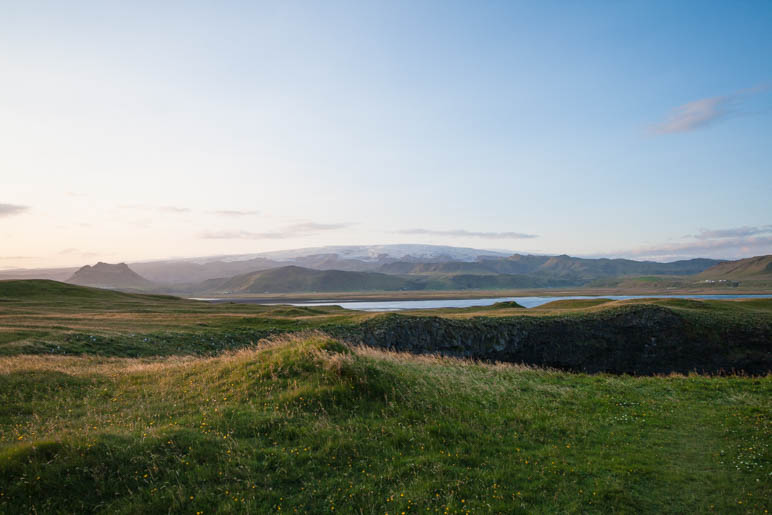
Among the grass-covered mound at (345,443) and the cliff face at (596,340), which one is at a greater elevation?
the grass-covered mound at (345,443)

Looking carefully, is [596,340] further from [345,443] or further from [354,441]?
[345,443]

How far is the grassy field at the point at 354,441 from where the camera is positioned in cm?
759

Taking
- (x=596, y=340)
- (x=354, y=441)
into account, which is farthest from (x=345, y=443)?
(x=596, y=340)

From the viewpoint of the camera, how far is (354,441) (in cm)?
968

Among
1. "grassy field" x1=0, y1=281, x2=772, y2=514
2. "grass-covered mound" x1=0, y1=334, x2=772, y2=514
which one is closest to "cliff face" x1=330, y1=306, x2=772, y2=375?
"grassy field" x1=0, y1=281, x2=772, y2=514

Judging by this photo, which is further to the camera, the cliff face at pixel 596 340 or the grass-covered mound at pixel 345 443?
the cliff face at pixel 596 340

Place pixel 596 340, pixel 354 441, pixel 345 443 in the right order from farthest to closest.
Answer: pixel 596 340
pixel 354 441
pixel 345 443

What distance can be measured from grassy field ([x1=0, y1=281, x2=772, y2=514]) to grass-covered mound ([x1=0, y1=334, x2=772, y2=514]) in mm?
42

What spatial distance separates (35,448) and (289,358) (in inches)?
294

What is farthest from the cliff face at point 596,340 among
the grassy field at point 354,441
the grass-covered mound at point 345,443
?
the grass-covered mound at point 345,443

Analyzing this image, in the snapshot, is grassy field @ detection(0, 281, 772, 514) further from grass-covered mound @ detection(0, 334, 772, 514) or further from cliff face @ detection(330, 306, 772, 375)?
cliff face @ detection(330, 306, 772, 375)

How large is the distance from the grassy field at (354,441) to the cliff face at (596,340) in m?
21.1

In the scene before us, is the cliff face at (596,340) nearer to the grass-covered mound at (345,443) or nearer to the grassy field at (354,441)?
the grassy field at (354,441)

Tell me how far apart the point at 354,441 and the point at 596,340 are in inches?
1564
